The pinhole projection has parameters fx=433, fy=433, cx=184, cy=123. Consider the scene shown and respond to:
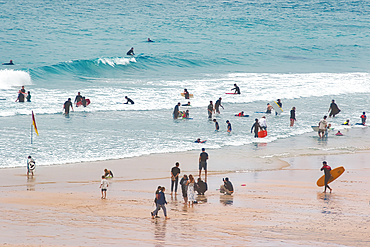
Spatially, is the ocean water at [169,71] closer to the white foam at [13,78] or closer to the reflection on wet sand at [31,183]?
the white foam at [13,78]

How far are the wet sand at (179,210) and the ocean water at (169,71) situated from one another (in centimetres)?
237

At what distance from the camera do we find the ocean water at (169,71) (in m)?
21.8

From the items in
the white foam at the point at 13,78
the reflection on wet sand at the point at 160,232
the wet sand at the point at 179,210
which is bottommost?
the reflection on wet sand at the point at 160,232

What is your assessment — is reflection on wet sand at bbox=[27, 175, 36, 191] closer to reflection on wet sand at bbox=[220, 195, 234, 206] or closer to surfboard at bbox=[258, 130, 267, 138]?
reflection on wet sand at bbox=[220, 195, 234, 206]

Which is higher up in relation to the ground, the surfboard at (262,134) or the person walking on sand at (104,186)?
the surfboard at (262,134)

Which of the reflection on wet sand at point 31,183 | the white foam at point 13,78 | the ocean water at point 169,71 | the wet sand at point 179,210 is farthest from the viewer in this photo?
the white foam at point 13,78

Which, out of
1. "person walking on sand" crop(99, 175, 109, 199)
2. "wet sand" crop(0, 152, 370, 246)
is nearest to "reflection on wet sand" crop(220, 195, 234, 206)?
"wet sand" crop(0, 152, 370, 246)

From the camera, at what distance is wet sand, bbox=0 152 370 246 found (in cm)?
909

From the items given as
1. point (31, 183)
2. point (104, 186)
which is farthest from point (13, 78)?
point (104, 186)

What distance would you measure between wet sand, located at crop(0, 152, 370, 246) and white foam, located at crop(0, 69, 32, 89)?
2391cm

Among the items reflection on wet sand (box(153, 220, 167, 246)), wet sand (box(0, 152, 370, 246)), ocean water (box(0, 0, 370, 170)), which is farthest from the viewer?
ocean water (box(0, 0, 370, 170))

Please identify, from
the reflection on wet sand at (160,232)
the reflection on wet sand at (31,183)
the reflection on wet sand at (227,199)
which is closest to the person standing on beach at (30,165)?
the reflection on wet sand at (31,183)

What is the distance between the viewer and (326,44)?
65875 mm

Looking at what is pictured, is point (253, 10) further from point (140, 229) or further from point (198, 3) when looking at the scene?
point (140, 229)
